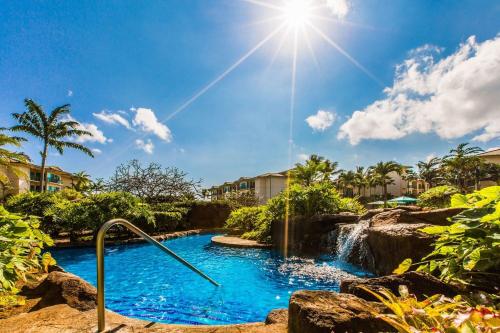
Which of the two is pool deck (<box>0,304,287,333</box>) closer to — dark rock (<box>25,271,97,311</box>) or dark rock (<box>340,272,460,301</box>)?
dark rock (<box>25,271,97,311</box>)

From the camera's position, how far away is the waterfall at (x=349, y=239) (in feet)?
30.6

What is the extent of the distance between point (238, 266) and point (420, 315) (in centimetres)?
824

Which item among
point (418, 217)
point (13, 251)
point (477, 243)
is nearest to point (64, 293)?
point (13, 251)

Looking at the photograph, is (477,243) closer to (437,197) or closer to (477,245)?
(477,245)

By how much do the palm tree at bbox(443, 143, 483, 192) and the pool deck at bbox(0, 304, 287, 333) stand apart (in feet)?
156

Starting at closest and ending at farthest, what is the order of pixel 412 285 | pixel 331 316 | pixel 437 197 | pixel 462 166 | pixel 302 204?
pixel 331 316 < pixel 412 285 < pixel 302 204 < pixel 437 197 < pixel 462 166

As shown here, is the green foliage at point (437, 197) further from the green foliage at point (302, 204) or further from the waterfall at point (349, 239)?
the waterfall at point (349, 239)

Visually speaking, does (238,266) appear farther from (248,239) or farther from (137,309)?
(248,239)

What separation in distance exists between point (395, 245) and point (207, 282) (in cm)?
477

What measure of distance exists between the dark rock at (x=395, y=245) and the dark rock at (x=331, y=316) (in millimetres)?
3949

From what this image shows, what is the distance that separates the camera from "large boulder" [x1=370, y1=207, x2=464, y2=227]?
6657 millimetres

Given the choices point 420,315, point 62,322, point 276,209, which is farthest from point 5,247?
point 276,209

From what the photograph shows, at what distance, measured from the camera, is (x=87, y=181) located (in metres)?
54.5

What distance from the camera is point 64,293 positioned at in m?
3.06
